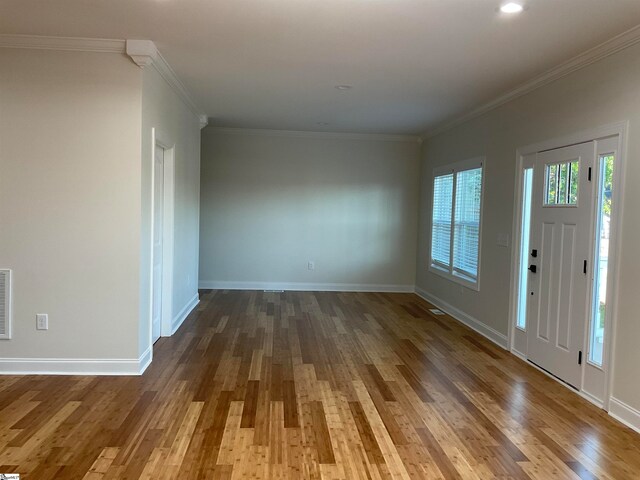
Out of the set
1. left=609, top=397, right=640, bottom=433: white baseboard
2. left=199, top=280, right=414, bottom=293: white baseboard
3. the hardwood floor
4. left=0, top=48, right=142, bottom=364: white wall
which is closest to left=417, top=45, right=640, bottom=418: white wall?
left=609, top=397, right=640, bottom=433: white baseboard

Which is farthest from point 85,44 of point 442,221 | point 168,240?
point 442,221

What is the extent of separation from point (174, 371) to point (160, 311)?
1.16 meters

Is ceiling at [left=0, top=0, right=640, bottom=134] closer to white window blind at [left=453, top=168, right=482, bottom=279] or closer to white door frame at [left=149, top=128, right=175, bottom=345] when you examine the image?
white door frame at [left=149, top=128, right=175, bottom=345]

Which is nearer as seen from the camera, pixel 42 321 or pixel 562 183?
pixel 42 321

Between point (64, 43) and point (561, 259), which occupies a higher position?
point (64, 43)

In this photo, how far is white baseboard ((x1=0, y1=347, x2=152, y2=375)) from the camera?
3.85m

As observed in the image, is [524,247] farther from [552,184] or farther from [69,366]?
[69,366]

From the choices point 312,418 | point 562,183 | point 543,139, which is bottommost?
point 312,418

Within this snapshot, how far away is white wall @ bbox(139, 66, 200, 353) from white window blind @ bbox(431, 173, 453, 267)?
343cm

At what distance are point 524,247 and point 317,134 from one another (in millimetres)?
4232

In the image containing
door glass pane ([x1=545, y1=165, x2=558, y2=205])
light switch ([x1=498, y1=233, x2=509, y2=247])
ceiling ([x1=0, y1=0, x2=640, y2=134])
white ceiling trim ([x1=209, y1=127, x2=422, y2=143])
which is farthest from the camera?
white ceiling trim ([x1=209, y1=127, x2=422, y2=143])

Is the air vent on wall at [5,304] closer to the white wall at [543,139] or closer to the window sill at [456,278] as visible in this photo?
the white wall at [543,139]

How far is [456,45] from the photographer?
357 cm

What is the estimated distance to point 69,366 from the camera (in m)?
3.88
